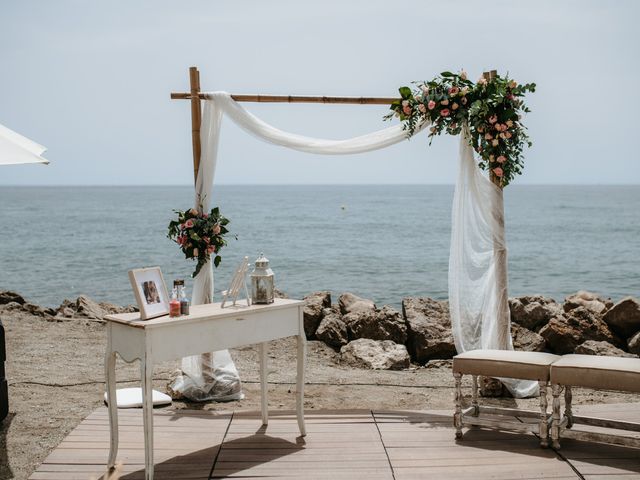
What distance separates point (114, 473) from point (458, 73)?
374cm

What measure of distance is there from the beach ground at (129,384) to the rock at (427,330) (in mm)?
255

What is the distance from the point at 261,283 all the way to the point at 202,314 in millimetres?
558

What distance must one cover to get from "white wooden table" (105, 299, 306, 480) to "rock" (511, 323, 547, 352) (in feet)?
11.7

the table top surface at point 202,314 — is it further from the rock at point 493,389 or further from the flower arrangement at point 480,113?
the rock at point 493,389

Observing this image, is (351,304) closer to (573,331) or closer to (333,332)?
(333,332)

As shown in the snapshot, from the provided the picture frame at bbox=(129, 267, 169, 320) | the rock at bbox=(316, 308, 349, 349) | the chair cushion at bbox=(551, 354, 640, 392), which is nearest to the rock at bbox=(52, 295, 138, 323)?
the rock at bbox=(316, 308, 349, 349)

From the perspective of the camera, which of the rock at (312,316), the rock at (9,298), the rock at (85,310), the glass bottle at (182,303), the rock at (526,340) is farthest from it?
the rock at (9,298)

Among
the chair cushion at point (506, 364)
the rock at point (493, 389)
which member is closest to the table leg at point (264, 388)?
the chair cushion at point (506, 364)

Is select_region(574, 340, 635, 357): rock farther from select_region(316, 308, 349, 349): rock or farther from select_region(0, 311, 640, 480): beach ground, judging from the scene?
select_region(316, 308, 349, 349): rock

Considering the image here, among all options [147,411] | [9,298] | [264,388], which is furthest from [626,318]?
[9,298]

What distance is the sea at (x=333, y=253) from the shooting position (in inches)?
899

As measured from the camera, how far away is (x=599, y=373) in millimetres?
4465

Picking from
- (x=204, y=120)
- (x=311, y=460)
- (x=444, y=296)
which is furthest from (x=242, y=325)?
(x=444, y=296)

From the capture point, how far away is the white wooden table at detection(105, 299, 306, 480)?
4160mm
